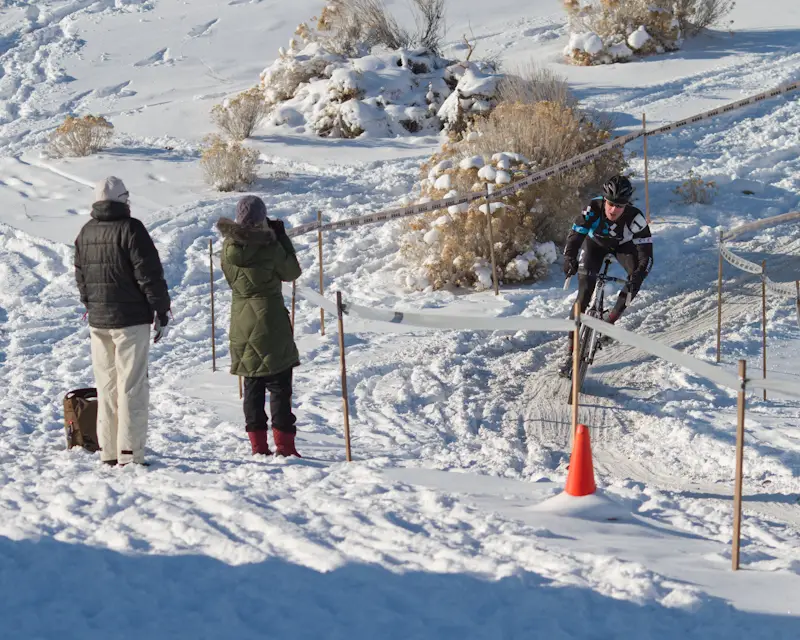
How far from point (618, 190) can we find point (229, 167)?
7.89 meters

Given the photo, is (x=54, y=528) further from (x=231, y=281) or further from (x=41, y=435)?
(x=41, y=435)

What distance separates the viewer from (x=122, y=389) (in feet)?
20.5

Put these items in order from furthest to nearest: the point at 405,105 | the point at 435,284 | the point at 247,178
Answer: the point at 405,105 < the point at 247,178 < the point at 435,284

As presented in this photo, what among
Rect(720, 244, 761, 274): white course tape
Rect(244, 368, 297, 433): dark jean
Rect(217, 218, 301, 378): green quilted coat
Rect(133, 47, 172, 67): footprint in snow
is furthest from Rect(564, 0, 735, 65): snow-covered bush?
Rect(244, 368, 297, 433): dark jean

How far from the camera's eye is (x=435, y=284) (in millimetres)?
11211

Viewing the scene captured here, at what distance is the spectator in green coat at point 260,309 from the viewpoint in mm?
6047

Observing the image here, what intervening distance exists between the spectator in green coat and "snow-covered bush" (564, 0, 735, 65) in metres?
15.0

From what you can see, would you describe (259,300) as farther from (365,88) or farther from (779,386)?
(365,88)

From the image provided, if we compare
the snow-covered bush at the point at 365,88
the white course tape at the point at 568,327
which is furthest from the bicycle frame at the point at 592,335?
the snow-covered bush at the point at 365,88

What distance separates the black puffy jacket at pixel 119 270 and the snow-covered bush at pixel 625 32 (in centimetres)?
1537

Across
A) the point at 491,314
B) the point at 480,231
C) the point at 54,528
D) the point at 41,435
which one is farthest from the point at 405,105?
the point at 54,528

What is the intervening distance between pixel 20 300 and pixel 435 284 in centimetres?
486

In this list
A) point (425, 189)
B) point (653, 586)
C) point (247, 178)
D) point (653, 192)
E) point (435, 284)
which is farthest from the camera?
point (247, 178)

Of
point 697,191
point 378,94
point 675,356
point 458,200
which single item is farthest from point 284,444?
point 378,94
